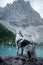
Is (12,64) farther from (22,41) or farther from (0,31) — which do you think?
(0,31)

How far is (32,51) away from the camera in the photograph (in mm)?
9992

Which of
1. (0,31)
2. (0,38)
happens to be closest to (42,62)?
(0,38)

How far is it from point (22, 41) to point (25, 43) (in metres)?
0.23

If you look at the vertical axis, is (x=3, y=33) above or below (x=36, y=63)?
above

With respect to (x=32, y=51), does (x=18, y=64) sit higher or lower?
lower

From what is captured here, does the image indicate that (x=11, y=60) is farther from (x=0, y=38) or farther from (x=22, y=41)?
(x=0, y=38)

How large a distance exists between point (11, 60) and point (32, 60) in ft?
3.32

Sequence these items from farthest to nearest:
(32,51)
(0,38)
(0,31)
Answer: (0,31)
(0,38)
(32,51)

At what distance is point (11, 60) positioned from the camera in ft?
32.7

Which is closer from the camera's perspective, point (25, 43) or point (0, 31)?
point (25, 43)

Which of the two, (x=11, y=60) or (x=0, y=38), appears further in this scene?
(x=0, y=38)

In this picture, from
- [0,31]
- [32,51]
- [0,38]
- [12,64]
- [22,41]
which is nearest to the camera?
[12,64]

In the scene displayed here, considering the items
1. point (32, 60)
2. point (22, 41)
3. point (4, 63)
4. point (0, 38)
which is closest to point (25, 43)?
point (22, 41)

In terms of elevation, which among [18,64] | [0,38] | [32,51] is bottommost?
[18,64]
